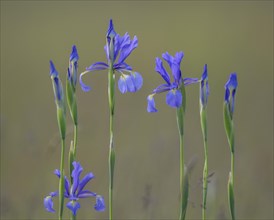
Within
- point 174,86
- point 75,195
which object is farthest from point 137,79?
point 75,195

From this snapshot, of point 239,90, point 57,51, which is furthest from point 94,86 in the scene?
point 57,51

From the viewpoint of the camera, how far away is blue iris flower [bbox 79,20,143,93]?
3.23 meters

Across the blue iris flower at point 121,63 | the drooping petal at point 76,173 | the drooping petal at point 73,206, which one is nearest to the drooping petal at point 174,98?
the blue iris flower at point 121,63

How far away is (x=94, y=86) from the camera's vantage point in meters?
11.4

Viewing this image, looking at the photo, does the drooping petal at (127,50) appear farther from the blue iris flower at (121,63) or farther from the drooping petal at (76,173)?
the drooping petal at (76,173)

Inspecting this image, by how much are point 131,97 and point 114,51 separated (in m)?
7.25

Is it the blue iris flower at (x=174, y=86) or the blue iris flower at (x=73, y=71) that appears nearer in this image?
the blue iris flower at (x=174, y=86)

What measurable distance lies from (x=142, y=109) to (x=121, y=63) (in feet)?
23.3

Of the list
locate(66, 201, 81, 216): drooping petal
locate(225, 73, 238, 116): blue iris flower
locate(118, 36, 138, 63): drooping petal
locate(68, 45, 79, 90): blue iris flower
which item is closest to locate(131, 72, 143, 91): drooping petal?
locate(118, 36, 138, 63): drooping petal

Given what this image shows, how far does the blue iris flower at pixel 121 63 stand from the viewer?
323 cm

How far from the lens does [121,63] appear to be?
3291 mm

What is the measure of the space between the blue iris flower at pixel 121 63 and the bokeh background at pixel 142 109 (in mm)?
550

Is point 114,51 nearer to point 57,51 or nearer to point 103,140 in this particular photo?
point 103,140

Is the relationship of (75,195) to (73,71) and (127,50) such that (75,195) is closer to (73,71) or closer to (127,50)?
(73,71)
